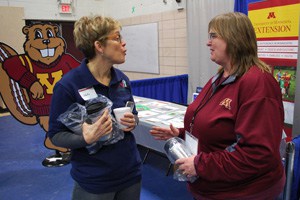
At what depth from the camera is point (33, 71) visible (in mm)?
3064

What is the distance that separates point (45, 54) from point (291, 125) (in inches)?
111

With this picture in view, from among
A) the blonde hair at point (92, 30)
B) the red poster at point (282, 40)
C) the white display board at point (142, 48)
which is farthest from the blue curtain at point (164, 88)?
the blonde hair at point (92, 30)

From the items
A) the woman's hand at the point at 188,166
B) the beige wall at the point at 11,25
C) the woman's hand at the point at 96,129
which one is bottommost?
the woman's hand at the point at 188,166

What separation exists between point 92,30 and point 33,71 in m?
2.14

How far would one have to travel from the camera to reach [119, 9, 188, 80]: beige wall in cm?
506

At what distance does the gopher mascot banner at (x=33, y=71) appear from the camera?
2.95 m

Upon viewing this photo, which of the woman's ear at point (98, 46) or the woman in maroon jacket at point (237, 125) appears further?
the woman's ear at point (98, 46)

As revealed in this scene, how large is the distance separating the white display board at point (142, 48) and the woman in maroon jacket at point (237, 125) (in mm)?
4720

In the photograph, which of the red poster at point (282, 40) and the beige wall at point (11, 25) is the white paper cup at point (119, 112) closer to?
the red poster at point (282, 40)

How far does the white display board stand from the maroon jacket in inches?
188

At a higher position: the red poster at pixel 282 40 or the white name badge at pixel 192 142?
the red poster at pixel 282 40

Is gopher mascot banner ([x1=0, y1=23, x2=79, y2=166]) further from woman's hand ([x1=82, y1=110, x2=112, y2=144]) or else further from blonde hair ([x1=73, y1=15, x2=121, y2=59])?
woman's hand ([x1=82, y1=110, x2=112, y2=144])

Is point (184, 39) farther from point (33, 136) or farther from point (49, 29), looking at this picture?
point (33, 136)

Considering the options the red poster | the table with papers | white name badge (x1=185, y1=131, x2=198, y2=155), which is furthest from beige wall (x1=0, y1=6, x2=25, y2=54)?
white name badge (x1=185, y1=131, x2=198, y2=155)
